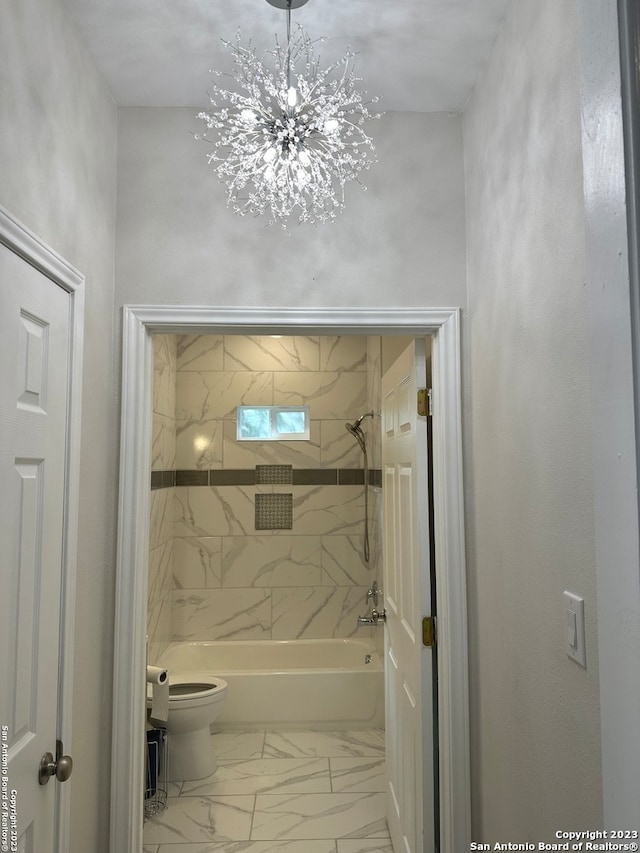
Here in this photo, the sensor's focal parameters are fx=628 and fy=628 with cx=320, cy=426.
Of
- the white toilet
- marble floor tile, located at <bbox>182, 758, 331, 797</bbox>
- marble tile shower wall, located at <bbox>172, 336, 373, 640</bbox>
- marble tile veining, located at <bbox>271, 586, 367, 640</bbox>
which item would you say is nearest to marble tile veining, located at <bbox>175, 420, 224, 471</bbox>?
marble tile shower wall, located at <bbox>172, 336, 373, 640</bbox>

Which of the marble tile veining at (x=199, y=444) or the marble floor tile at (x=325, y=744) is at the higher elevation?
the marble tile veining at (x=199, y=444)

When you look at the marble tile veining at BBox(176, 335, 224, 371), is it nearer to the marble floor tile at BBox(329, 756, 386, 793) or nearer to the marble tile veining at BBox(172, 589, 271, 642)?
the marble tile veining at BBox(172, 589, 271, 642)

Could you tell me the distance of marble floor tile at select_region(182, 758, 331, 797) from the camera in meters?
3.15

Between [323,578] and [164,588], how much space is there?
3.59 feet

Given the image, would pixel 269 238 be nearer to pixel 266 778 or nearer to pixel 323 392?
pixel 323 392

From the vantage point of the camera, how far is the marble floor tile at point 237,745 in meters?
3.56

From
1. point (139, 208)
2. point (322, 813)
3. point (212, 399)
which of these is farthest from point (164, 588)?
point (139, 208)

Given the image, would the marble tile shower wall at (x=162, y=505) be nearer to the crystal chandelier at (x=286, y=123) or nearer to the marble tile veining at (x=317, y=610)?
the marble tile veining at (x=317, y=610)

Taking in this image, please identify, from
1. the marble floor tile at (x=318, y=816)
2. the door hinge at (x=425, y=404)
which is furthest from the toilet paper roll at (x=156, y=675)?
the door hinge at (x=425, y=404)

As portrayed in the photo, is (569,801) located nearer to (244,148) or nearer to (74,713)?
(74,713)

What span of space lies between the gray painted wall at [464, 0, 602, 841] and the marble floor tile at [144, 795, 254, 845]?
4.58 ft

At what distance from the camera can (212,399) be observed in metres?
4.48

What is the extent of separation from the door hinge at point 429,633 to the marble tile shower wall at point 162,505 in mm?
1997

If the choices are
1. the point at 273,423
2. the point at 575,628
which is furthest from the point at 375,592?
the point at 575,628
